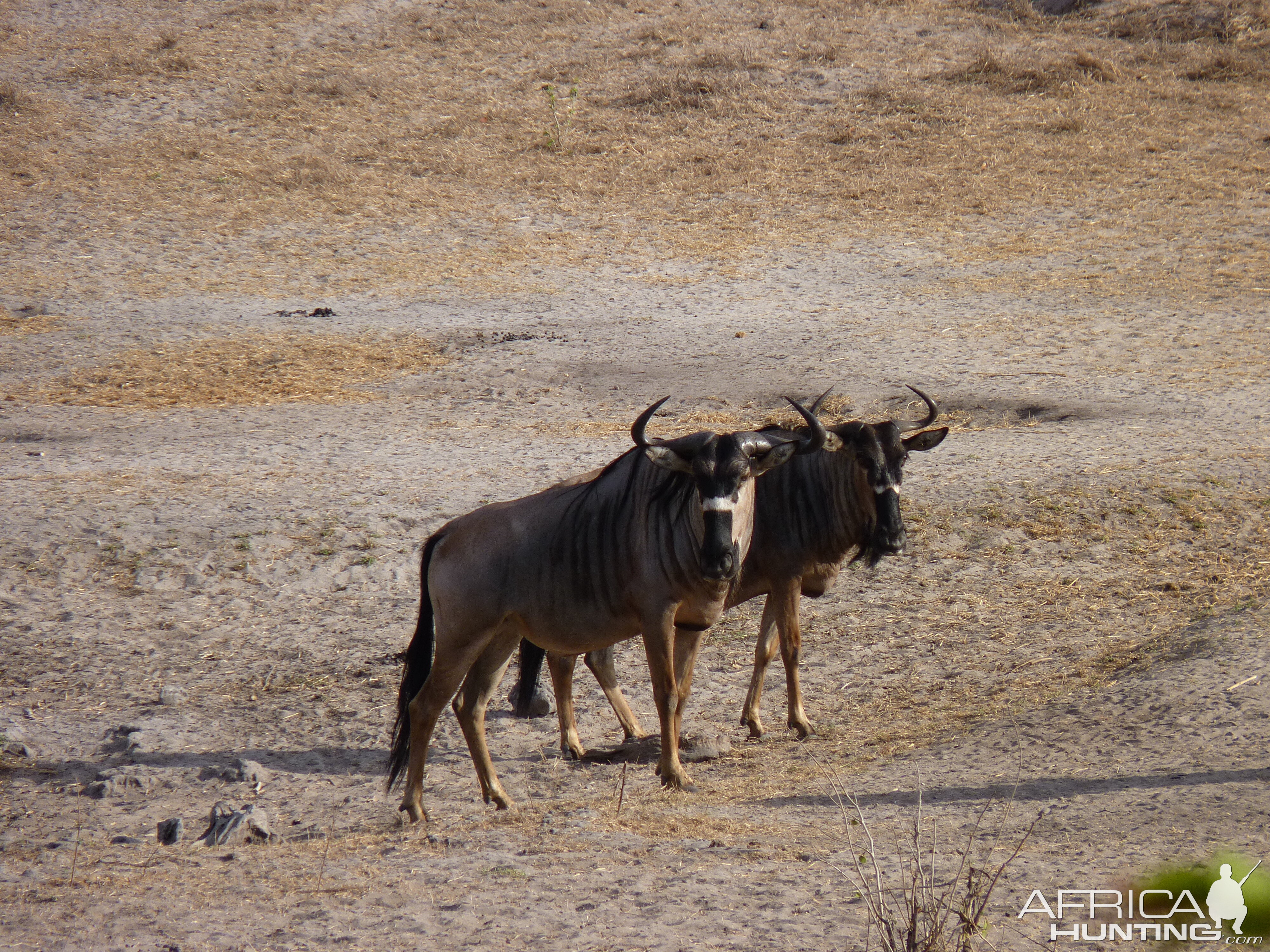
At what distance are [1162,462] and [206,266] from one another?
1246 centimetres

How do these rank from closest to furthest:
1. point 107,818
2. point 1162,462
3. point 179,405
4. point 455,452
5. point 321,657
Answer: point 107,818 < point 321,657 < point 1162,462 < point 455,452 < point 179,405

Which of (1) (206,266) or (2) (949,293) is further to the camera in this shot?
(1) (206,266)

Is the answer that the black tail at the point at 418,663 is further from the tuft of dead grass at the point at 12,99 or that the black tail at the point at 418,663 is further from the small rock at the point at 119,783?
the tuft of dead grass at the point at 12,99

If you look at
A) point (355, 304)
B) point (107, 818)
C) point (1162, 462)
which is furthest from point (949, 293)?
point (107, 818)

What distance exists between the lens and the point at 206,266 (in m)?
16.9

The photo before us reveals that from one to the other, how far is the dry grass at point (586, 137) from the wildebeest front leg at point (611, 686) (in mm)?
10386

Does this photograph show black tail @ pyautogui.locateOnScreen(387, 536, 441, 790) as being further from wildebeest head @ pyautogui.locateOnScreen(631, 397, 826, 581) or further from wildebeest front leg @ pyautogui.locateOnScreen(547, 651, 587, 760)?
wildebeest head @ pyautogui.locateOnScreen(631, 397, 826, 581)

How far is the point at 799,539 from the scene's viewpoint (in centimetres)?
693

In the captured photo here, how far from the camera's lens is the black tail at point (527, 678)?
7020 millimetres

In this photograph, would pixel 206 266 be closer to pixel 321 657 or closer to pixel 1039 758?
pixel 321 657

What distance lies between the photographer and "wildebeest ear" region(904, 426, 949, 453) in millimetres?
7098

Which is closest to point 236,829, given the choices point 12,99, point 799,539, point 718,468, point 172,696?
point 172,696

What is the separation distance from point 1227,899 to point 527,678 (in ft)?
18.2

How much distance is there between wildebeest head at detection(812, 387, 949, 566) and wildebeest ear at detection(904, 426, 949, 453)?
86mm
